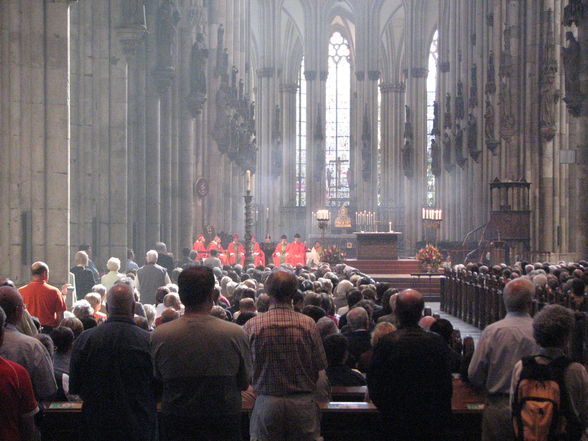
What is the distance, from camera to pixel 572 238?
28938 mm

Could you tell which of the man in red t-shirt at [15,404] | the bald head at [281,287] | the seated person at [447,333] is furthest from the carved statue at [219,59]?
the man in red t-shirt at [15,404]

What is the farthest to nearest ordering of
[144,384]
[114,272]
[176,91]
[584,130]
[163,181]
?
[176,91] < [163,181] < [584,130] < [114,272] < [144,384]

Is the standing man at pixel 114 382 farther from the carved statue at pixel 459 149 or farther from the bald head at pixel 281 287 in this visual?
the carved statue at pixel 459 149

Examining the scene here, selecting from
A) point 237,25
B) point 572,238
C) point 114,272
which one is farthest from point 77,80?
point 237,25

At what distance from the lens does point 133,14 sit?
1958cm

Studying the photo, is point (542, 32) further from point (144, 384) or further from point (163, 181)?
point (144, 384)

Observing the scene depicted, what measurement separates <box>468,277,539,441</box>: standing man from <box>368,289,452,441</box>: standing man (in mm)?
532

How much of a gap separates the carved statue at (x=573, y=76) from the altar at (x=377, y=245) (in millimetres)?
15001

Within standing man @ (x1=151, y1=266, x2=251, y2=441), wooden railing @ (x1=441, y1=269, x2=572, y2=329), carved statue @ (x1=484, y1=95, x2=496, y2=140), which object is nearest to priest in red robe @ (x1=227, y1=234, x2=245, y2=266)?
wooden railing @ (x1=441, y1=269, x2=572, y2=329)

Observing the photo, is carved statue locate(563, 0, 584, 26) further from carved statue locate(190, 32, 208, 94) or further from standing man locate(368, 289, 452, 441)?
standing man locate(368, 289, 452, 441)

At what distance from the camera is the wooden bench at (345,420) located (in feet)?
19.7

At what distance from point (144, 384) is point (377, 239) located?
1163 inches

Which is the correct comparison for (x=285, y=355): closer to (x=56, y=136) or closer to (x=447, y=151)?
(x=56, y=136)

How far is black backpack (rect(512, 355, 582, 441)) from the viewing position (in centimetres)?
460
